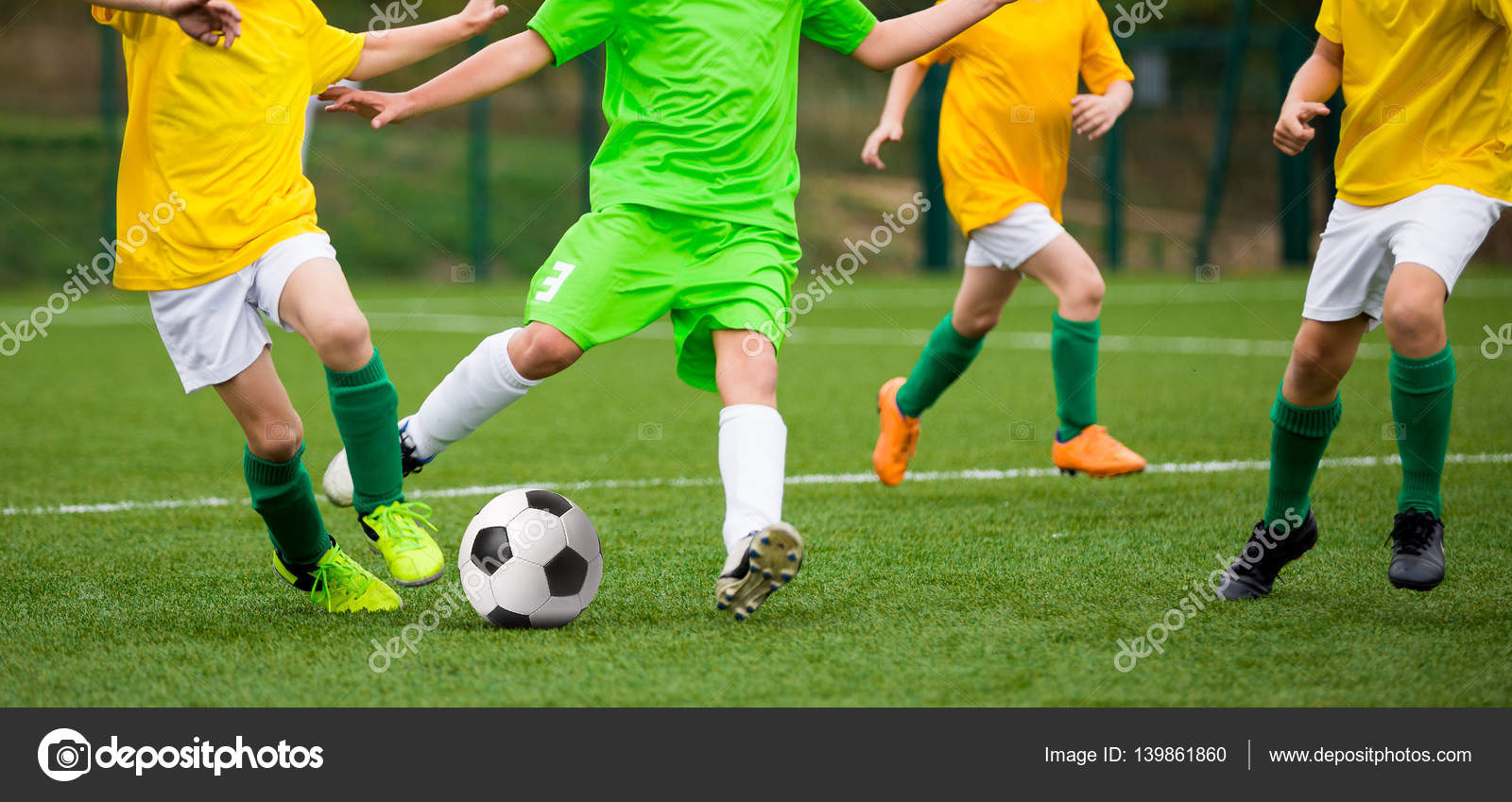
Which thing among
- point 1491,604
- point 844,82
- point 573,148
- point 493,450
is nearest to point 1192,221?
point 844,82

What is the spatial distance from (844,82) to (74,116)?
9.72 metres

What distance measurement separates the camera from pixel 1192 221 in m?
20.3

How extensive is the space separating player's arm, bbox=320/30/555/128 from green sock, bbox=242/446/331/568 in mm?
806

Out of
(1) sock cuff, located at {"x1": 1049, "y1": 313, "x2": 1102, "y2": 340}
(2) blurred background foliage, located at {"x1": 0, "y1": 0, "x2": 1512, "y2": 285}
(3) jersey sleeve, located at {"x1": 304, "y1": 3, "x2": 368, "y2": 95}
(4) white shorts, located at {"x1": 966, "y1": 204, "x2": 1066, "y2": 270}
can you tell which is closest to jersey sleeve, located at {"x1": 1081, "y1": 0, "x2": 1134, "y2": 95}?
(4) white shorts, located at {"x1": 966, "y1": 204, "x2": 1066, "y2": 270}

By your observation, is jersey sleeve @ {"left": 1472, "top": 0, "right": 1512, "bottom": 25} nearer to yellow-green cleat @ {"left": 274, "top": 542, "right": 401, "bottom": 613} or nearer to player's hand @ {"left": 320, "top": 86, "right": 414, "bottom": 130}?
player's hand @ {"left": 320, "top": 86, "right": 414, "bottom": 130}

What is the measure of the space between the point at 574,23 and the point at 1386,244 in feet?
6.25

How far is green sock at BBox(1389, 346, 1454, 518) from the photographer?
3404 mm

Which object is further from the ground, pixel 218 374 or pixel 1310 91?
pixel 1310 91

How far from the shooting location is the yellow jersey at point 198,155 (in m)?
3.40

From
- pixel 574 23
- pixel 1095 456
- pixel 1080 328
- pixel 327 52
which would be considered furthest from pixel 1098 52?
pixel 327 52

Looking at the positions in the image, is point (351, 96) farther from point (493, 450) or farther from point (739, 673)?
point (493, 450)

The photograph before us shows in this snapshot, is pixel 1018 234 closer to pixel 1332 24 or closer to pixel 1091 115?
pixel 1091 115

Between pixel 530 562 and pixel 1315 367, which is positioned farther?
pixel 1315 367

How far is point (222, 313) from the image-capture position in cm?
345
